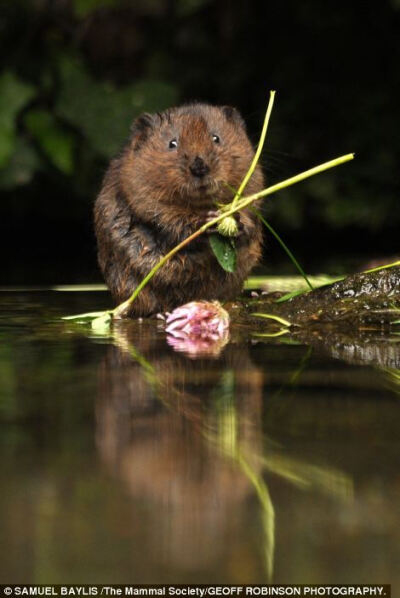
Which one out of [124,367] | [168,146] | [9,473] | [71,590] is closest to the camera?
[71,590]

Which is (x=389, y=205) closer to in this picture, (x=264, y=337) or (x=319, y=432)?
(x=264, y=337)

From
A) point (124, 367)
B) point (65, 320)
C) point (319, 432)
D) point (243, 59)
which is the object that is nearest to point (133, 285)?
point (65, 320)

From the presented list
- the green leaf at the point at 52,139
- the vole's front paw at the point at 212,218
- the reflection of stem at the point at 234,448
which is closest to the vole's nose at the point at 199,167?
the vole's front paw at the point at 212,218

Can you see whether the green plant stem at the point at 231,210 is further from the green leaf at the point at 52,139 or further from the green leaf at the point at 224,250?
the green leaf at the point at 52,139

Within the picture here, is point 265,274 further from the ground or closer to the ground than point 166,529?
further from the ground

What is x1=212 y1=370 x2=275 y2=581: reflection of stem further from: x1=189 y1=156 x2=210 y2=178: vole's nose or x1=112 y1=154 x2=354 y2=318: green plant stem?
x1=189 y1=156 x2=210 y2=178: vole's nose

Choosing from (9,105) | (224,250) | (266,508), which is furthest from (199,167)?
(9,105)
